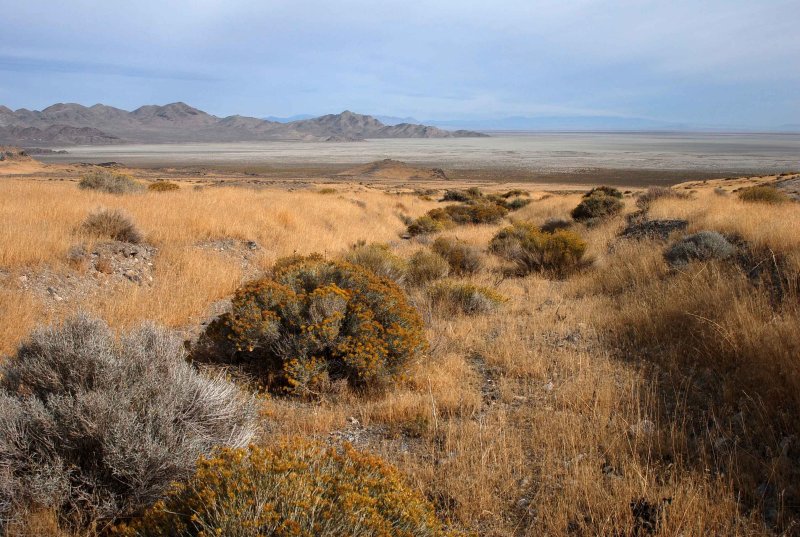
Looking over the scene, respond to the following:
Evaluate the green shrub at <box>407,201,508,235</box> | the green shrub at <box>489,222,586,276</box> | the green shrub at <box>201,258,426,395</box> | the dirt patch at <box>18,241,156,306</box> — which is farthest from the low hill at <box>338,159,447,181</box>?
the green shrub at <box>201,258,426,395</box>

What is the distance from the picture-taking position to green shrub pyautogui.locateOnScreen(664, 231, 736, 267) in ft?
24.7

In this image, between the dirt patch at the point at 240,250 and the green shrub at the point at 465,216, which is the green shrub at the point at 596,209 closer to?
the green shrub at the point at 465,216

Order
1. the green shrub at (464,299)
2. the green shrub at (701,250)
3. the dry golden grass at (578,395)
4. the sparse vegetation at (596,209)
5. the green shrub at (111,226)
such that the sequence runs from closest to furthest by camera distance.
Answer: the dry golden grass at (578,395) < the green shrub at (464,299) < the green shrub at (701,250) < the green shrub at (111,226) < the sparse vegetation at (596,209)

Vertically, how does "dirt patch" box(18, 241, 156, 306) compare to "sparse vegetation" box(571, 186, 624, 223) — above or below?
below

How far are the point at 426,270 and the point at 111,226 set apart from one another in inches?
217

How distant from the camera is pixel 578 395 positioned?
13.3 ft

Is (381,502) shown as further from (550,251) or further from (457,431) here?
(550,251)

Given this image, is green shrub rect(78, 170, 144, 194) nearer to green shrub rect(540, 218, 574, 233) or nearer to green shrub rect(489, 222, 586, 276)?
green shrub rect(489, 222, 586, 276)

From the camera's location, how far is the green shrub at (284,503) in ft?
6.31

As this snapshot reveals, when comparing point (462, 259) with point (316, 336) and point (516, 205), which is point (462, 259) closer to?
point (316, 336)

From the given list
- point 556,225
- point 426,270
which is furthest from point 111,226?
point 556,225

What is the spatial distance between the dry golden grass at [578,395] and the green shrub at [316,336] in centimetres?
23

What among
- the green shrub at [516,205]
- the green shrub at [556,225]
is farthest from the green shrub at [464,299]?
the green shrub at [516,205]

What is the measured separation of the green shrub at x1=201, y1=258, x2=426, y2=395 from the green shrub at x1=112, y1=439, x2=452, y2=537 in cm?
198
